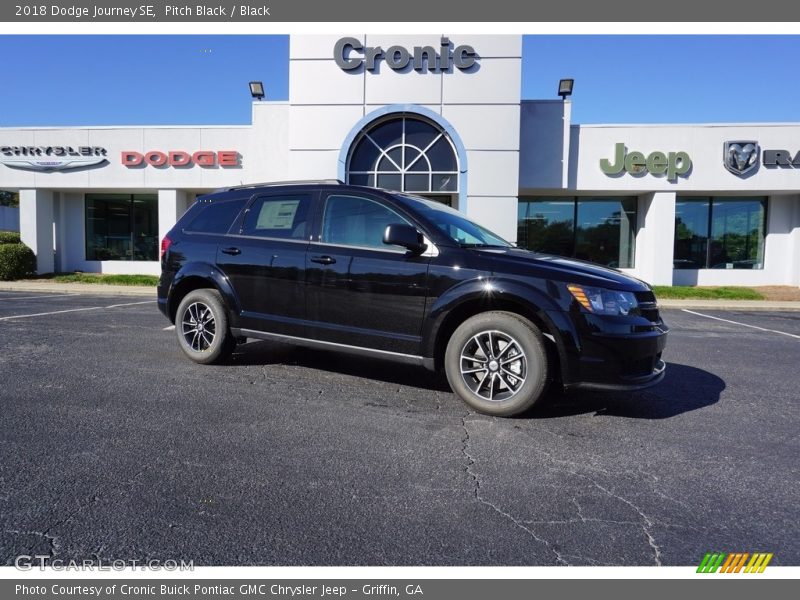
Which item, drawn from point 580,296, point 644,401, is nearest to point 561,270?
point 580,296

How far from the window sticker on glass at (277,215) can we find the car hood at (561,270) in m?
2.04

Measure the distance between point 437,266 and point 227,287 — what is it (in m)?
2.45

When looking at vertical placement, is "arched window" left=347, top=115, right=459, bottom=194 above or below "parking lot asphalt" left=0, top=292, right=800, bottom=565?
above

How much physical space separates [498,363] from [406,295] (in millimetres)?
969

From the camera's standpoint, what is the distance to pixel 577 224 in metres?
19.0

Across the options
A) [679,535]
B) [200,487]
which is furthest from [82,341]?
[679,535]

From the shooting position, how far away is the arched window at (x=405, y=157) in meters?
15.5

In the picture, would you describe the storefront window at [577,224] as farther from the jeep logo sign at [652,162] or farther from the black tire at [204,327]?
the black tire at [204,327]

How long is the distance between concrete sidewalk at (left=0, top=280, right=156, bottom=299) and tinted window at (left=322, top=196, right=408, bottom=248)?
37.0 ft

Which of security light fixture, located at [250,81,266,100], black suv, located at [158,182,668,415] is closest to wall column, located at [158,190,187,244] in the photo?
security light fixture, located at [250,81,266,100]

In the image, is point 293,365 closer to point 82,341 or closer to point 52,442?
point 52,442

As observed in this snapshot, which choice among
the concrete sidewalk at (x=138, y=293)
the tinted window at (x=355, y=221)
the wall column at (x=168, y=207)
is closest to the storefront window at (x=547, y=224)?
the concrete sidewalk at (x=138, y=293)

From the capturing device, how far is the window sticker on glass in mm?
5223

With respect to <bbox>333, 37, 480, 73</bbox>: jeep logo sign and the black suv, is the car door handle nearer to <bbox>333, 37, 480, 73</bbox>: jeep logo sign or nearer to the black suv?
the black suv
